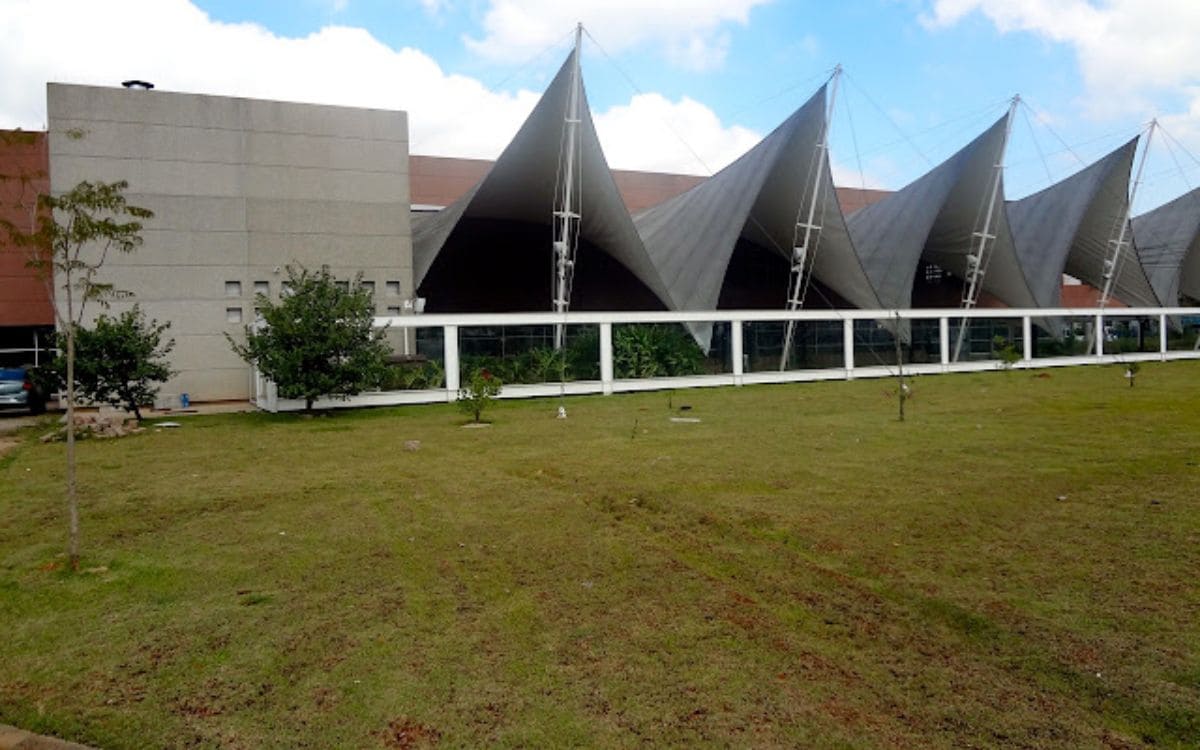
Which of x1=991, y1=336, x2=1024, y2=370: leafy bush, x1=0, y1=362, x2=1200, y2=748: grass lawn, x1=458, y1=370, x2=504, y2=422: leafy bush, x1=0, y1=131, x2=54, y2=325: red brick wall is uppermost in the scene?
x1=0, y1=131, x2=54, y2=325: red brick wall

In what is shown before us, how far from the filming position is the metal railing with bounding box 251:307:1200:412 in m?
23.6

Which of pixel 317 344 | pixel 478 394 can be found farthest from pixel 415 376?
pixel 478 394

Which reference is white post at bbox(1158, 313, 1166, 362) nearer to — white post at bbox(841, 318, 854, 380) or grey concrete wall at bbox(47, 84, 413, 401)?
white post at bbox(841, 318, 854, 380)

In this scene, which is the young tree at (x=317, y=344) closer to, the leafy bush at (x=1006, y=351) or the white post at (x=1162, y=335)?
the leafy bush at (x=1006, y=351)

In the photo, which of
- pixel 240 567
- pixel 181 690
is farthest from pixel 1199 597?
pixel 240 567

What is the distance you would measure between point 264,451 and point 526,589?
32.2ft

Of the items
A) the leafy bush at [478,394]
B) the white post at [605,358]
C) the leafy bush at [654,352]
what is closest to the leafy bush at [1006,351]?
the leafy bush at [654,352]

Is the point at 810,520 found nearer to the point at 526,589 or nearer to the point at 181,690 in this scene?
the point at 526,589

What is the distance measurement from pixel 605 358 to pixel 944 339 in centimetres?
1562

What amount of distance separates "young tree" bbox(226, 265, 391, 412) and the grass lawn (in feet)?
23.8

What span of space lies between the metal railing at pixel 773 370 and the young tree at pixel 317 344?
1.92 metres

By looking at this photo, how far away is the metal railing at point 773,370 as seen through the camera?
23.6 metres

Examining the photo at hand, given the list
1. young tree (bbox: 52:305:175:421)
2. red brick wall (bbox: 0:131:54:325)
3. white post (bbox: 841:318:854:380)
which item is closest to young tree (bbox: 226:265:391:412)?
young tree (bbox: 52:305:175:421)

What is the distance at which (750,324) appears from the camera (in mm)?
29172
